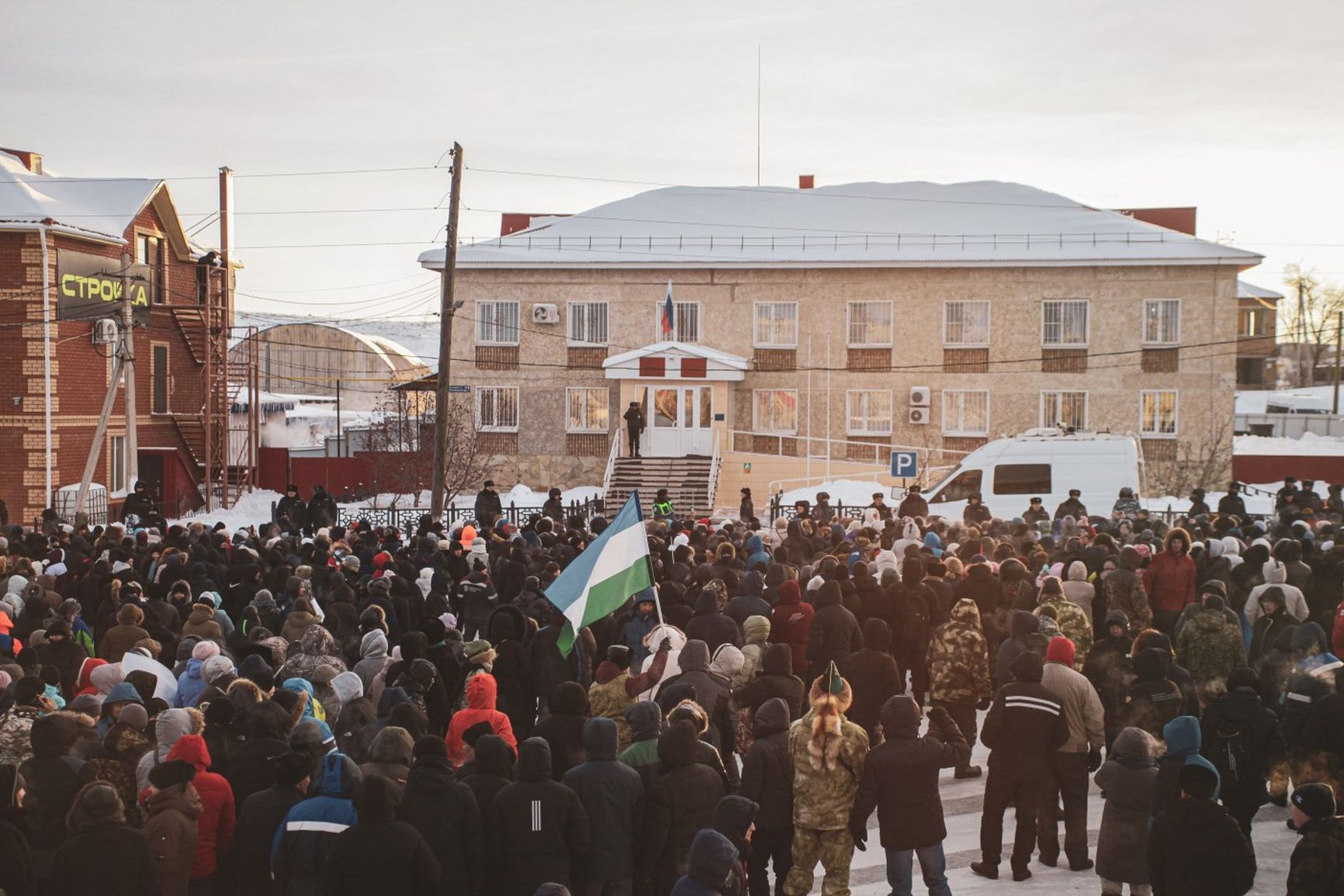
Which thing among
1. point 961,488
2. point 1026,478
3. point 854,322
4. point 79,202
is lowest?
point 961,488

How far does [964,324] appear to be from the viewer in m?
39.4

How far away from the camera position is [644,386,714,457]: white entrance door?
38.7 m

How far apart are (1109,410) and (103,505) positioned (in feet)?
100

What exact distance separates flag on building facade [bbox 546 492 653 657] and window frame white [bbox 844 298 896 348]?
99.8 feet

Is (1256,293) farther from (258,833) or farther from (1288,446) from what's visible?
(258,833)

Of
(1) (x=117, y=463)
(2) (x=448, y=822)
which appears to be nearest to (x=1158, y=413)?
(1) (x=117, y=463)

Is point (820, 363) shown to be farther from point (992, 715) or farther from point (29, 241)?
point (992, 715)

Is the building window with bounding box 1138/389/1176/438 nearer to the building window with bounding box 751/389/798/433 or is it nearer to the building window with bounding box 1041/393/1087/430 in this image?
the building window with bounding box 1041/393/1087/430

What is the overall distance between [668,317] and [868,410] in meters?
7.43

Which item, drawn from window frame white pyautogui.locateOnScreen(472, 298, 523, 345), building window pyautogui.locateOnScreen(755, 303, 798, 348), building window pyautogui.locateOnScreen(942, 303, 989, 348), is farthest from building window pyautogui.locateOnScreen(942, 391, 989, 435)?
window frame white pyautogui.locateOnScreen(472, 298, 523, 345)

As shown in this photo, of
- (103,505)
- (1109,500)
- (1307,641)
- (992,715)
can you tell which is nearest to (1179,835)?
(992,715)

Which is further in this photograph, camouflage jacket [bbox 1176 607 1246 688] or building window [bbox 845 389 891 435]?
building window [bbox 845 389 891 435]

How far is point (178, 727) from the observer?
7.14 metres

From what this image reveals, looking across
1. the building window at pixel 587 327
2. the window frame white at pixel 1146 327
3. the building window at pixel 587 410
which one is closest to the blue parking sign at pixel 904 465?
the building window at pixel 587 410
